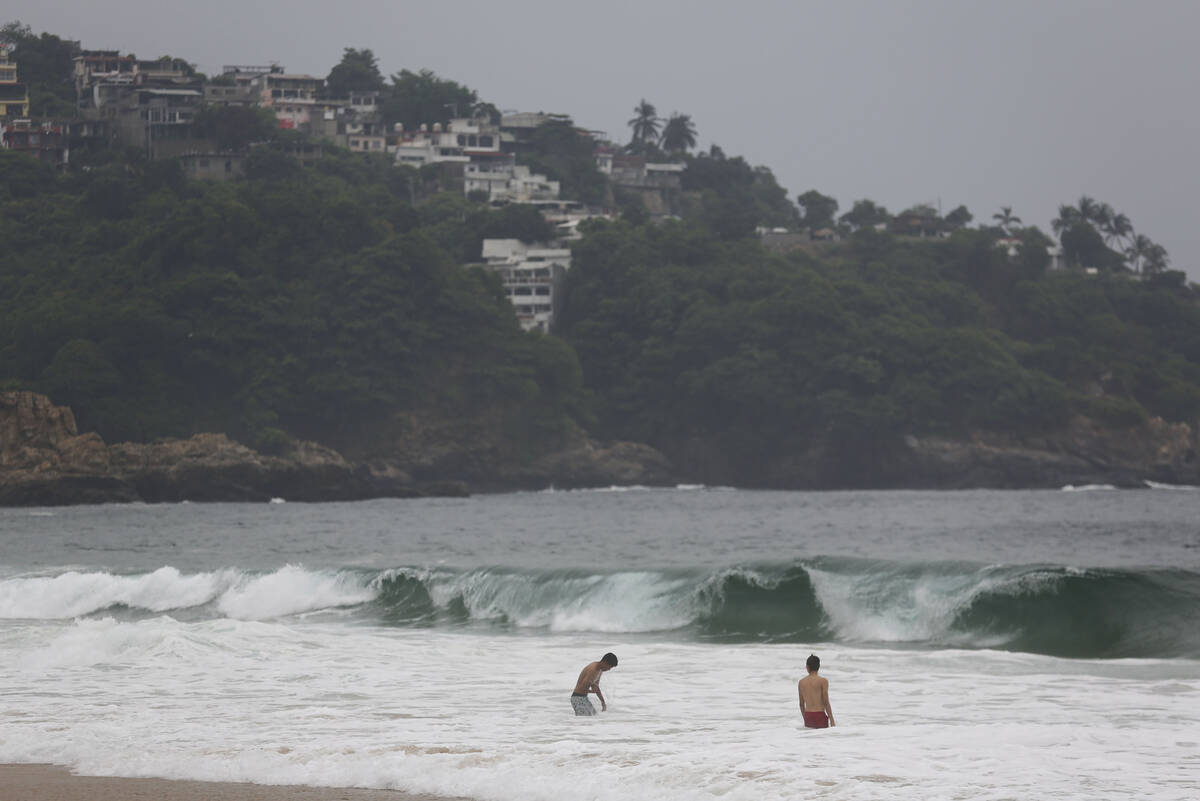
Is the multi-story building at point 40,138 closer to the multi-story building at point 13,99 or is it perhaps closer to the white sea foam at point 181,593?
the multi-story building at point 13,99

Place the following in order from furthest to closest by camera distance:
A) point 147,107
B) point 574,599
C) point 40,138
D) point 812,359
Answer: point 147,107
point 40,138
point 812,359
point 574,599

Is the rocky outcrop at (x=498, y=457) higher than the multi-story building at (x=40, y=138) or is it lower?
lower

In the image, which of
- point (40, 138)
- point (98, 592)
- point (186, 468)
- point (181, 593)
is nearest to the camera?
point (98, 592)

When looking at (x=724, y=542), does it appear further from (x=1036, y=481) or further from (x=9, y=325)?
(x=1036, y=481)

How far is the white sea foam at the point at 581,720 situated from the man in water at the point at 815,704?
21 cm

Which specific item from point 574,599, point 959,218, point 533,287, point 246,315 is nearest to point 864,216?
point 959,218

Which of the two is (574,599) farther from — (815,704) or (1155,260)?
(1155,260)

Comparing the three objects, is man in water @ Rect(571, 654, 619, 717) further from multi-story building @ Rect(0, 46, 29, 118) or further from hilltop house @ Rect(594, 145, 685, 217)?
hilltop house @ Rect(594, 145, 685, 217)

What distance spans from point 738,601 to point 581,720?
9889mm

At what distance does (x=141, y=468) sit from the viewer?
224 feet

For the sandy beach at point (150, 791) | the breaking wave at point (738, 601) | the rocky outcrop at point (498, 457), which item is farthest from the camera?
the rocky outcrop at point (498, 457)

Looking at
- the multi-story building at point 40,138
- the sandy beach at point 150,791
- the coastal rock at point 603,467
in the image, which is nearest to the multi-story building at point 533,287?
the coastal rock at point 603,467

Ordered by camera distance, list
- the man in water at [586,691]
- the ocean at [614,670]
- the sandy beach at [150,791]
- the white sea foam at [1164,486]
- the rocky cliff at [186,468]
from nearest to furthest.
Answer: the sandy beach at [150,791], the ocean at [614,670], the man in water at [586,691], the rocky cliff at [186,468], the white sea foam at [1164,486]

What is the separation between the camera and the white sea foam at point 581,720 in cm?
970
